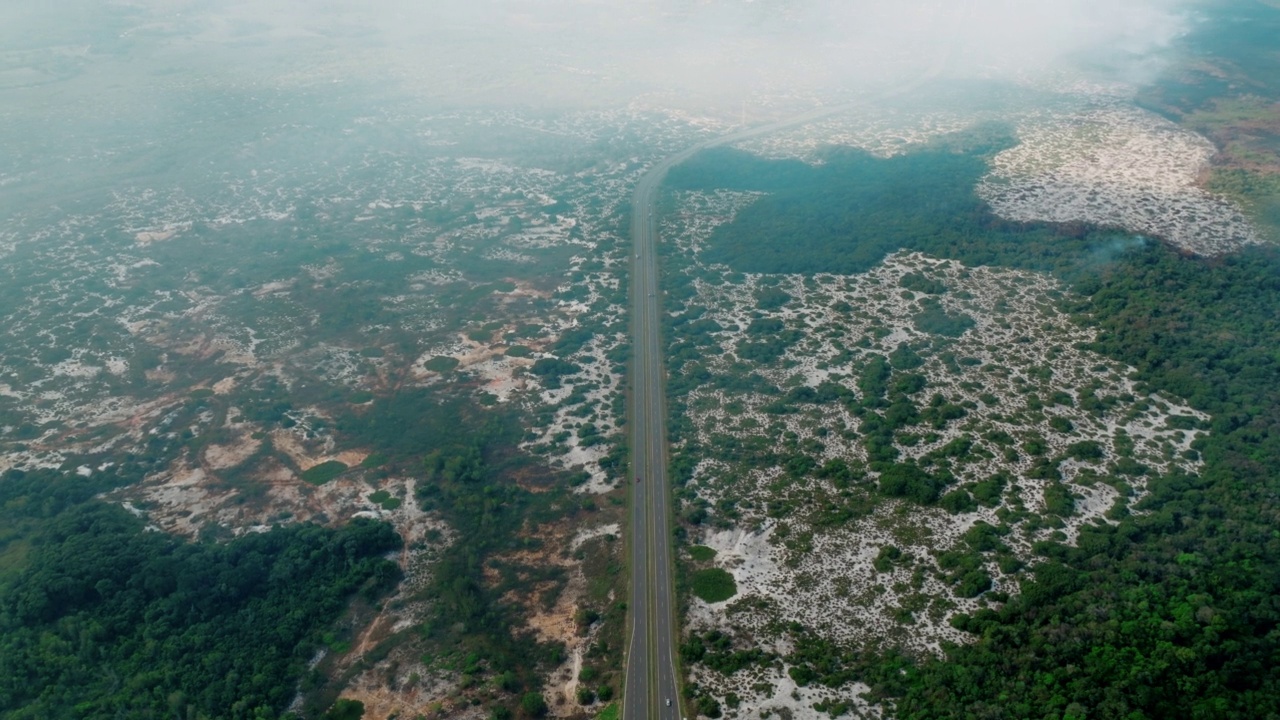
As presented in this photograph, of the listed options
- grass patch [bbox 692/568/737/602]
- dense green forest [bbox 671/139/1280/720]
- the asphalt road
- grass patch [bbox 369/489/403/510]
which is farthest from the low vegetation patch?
dense green forest [bbox 671/139/1280/720]

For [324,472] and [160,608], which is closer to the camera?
[160,608]

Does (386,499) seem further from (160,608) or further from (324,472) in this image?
(160,608)

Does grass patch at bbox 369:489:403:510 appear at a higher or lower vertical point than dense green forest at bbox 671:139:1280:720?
lower

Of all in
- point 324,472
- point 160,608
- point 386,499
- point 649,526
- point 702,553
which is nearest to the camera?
point 160,608

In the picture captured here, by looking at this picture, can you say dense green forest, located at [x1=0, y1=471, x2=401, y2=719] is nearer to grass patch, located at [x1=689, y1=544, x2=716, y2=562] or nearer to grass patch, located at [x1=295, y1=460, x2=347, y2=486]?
grass patch, located at [x1=295, y1=460, x2=347, y2=486]

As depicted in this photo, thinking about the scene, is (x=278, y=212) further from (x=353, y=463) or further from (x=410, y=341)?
(x=353, y=463)

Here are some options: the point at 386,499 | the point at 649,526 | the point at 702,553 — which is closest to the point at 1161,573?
the point at 702,553
